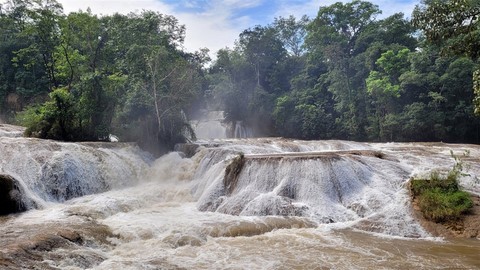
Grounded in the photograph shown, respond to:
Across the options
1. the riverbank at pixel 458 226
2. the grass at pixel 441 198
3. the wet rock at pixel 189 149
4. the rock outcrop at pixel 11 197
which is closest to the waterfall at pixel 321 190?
the riverbank at pixel 458 226

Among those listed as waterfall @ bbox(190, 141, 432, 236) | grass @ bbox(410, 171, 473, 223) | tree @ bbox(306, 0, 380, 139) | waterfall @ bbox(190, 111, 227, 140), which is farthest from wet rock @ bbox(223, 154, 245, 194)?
waterfall @ bbox(190, 111, 227, 140)

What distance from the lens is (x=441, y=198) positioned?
886 cm

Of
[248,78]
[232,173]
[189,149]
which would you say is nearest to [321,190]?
[232,173]

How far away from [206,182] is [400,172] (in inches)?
262

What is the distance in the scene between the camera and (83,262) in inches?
231

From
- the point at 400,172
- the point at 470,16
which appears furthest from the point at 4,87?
the point at 470,16

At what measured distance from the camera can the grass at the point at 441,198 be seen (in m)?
8.51

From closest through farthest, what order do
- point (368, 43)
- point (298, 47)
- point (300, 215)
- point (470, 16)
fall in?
point (470, 16), point (300, 215), point (368, 43), point (298, 47)

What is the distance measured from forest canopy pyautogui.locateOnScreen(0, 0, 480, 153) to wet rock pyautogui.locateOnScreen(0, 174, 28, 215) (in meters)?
7.95

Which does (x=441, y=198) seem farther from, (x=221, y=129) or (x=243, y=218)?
(x=221, y=129)

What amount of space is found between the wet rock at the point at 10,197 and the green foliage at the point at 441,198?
1112cm

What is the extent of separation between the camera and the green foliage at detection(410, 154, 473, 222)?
8.51 metres

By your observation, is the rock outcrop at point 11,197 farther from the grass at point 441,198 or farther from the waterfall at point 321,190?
the grass at point 441,198

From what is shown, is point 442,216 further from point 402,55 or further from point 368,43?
point 368,43
